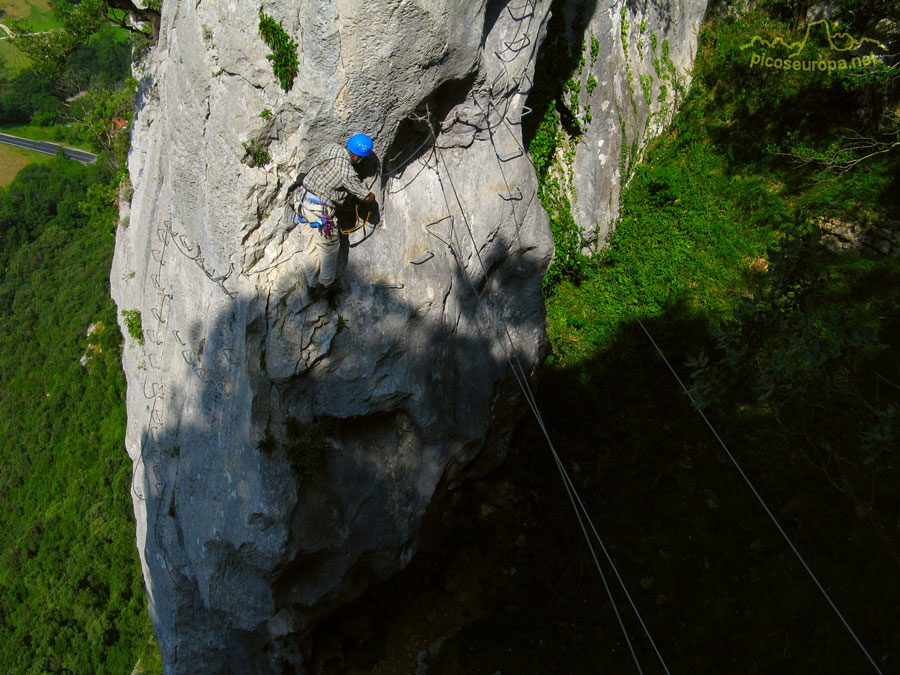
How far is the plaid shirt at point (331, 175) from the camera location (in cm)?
456

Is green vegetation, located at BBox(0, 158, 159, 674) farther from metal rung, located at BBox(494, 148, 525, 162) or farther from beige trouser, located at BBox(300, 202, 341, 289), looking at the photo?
metal rung, located at BBox(494, 148, 525, 162)

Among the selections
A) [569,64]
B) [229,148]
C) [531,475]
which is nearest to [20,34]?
[229,148]

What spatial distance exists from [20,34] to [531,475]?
39.7 ft

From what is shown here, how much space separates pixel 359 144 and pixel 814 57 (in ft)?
28.6

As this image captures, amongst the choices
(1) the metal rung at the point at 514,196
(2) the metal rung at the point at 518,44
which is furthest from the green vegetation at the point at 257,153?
(2) the metal rung at the point at 518,44

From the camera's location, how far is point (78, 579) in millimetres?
13250

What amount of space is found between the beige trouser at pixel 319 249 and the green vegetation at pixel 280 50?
3.36 feet

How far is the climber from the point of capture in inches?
179

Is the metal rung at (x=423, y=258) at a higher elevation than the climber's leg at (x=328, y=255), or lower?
lower

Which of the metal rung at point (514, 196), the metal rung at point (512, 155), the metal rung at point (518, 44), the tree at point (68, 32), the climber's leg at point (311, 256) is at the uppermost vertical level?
the tree at point (68, 32)

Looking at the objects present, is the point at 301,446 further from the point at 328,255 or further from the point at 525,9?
the point at 525,9

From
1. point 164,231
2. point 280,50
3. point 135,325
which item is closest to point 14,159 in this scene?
point 135,325

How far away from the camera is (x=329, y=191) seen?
4.56m

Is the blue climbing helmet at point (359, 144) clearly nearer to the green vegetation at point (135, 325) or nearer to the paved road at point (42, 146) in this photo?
the green vegetation at point (135, 325)
